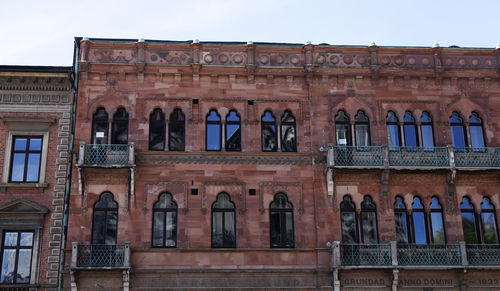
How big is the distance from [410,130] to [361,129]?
91.6 inches

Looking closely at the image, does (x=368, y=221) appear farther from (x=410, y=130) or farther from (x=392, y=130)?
(x=410, y=130)

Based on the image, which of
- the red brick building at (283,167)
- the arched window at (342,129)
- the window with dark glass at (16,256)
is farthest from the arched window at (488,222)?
the window with dark glass at (16,256)

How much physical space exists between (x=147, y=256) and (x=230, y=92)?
828 cm

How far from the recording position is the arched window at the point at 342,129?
87.2ft

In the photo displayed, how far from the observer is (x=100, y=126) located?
2614 cm

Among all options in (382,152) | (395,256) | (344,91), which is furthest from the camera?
(344,91)

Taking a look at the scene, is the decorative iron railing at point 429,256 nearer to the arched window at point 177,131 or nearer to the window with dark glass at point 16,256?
the arched window at point 177,131

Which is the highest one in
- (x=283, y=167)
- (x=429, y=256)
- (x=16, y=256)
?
(x=283, y=167)

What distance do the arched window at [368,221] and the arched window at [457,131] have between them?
16.3 ft

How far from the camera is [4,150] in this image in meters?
25.2

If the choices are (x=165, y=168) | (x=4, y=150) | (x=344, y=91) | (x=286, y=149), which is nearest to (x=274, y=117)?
(x=286, y=149)

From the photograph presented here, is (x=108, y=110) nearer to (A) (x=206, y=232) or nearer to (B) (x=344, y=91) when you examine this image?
(A) (x=206, y=232)

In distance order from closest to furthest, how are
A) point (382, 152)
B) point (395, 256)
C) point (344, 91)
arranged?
1. point (395, 256)
2. point (382, 152)
3. point (344, 91)

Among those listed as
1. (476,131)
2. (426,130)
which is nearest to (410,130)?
(426,130)
